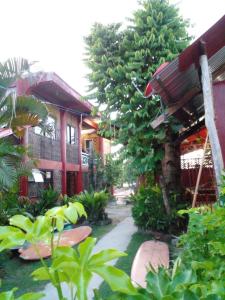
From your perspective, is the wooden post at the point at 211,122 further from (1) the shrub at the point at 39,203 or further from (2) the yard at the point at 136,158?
(1) the shrub at the point at 39,203

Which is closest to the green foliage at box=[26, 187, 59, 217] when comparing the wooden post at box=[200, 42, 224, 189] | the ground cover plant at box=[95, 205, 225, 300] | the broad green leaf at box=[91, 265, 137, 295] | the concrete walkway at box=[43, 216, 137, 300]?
the concrete walkway at box=[43, 216, 137, 300]

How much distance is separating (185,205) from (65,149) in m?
9.52

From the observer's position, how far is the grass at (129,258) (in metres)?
5.45

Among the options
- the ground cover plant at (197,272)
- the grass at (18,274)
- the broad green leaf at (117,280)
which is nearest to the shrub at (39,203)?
the grass at (18,274)

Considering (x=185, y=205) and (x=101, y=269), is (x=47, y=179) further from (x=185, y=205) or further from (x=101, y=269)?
(x=101, y=269)

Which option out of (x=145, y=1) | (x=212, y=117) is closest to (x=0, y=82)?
(x=212, y=117)

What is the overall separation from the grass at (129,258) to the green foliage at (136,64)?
6.71ft

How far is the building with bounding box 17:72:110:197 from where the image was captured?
45.2 feet

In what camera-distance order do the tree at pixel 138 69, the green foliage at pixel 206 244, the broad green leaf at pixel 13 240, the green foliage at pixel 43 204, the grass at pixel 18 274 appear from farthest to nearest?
the green foliage at pixel 43 204
the tree at pixel 138 69
the grass at pixel 18 274
the green foliage at pixel 206 244
the broad green leaf at pixel 13 240

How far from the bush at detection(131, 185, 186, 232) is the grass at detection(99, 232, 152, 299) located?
15.5 inches

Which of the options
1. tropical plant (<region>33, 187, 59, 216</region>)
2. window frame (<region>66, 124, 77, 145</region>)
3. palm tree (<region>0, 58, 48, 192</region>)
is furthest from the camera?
window frame (<region>66, 124, 77, 145</region>)

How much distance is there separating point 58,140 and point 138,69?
27.1 feet

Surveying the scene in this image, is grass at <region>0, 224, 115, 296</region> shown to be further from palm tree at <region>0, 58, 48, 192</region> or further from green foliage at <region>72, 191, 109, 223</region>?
green foliage at <region>72, 191, 109, 223</region>

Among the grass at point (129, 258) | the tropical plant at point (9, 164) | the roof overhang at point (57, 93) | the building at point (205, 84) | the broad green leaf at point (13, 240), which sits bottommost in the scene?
the grass at point (129, 258)
